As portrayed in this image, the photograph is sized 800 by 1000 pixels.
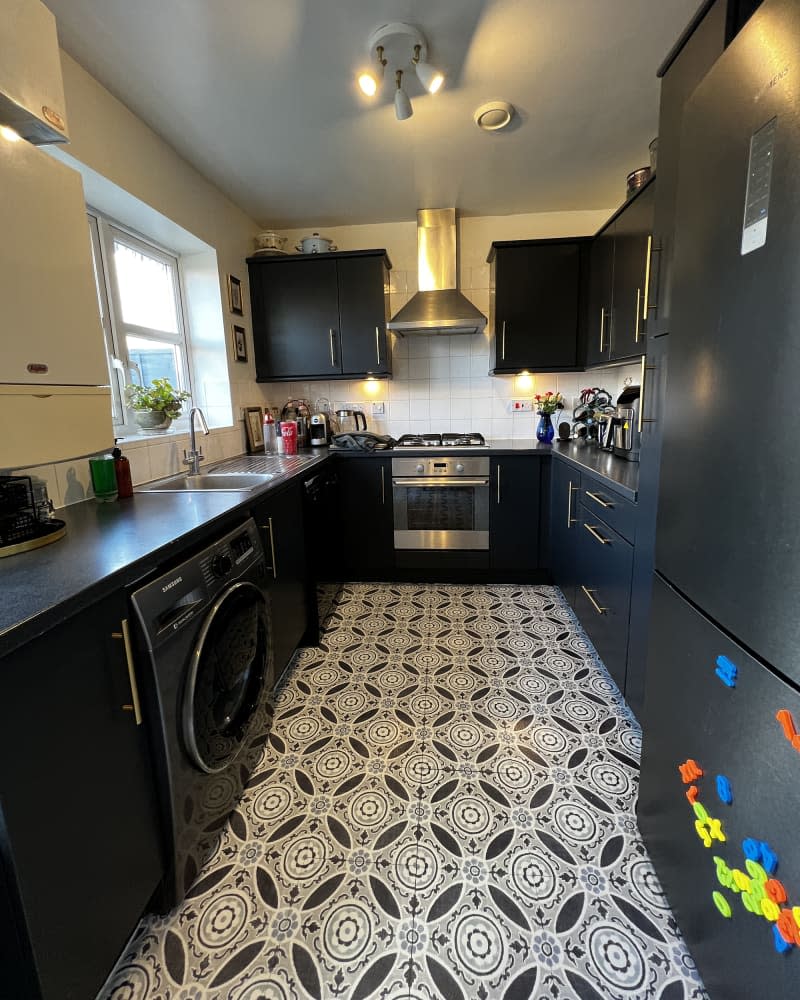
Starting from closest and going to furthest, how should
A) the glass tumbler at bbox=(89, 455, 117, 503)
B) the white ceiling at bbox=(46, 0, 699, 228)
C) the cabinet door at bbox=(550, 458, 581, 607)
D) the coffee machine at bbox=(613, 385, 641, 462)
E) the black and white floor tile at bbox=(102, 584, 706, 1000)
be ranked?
the black and white floor tile at bbox=(102, 584, 706, 1000) → the white ceiling at bbox=(46, 0, 699, 228) → the glass tumbler at bbox=(89, 455, 117, 503) → the coffee machine at bbox=(613, 385, 641, 462) → the cabinet door at bbox=(550, 458, 581, 607)

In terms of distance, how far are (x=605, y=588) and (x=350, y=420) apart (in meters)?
2.20

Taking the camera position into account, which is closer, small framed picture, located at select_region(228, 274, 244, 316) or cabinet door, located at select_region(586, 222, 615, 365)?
cabinet door, located at select_region(586, 222, 615, 365)

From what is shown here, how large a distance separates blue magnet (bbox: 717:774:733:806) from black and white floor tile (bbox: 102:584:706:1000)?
0.51 m

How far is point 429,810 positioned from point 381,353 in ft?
8.45

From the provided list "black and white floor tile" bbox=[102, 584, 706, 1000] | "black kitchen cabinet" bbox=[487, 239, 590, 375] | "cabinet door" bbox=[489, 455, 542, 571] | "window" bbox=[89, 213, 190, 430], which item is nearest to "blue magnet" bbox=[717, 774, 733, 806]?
"black and white floor tile" bbox=[102, 584, 706, 1000]

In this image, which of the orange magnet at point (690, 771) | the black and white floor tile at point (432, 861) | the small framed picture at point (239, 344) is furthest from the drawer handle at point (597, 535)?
the small framed picture at point (239, 344)

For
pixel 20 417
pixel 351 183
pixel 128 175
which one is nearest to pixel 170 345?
pixel 128 175

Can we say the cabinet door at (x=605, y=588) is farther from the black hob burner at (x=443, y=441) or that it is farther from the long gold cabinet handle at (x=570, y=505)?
the black hob burner at (x=443, y=441)

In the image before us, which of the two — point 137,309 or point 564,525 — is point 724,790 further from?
point 137,309

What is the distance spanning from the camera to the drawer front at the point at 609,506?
5.28ft

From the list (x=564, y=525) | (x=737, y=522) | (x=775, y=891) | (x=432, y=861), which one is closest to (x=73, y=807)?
(x=432, y=861)

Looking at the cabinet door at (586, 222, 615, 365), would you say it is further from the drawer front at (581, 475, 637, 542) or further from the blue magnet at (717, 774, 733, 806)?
the blue magnet at (717, 774, 733, 806)

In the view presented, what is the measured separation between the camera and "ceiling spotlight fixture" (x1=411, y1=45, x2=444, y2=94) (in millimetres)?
1677

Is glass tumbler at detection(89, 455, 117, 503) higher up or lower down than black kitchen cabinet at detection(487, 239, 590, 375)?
lower down
